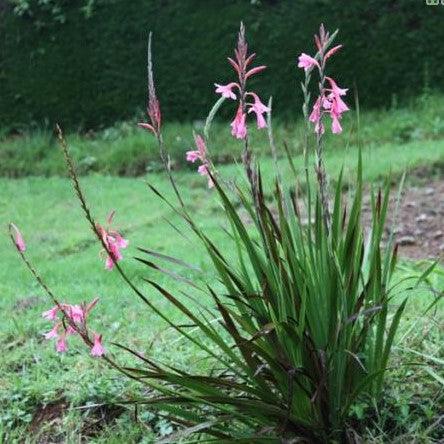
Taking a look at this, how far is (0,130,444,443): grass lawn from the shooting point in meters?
3.20

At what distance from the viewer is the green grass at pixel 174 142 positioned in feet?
35.6

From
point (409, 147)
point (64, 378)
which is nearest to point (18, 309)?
point (64, 378)

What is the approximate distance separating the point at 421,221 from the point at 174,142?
171 inches

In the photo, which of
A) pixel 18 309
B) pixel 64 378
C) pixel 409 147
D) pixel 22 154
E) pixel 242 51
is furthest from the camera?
pixel 22 154

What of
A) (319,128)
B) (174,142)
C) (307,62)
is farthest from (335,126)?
(174,142)

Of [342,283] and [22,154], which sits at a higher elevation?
[342,283]

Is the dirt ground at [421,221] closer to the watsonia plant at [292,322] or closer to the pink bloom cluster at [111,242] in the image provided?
the watsonia plant at [292,322]

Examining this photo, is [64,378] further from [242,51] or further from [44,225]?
[44,225]

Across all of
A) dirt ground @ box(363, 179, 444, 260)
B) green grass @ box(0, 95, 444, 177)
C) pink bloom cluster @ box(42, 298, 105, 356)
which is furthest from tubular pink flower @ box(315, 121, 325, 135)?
green grass @ box(0, 95, 444, 177)

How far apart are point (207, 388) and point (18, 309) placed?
9.29ft

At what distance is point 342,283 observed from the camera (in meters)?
2.76

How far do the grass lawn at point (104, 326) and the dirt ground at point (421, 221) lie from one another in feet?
1.36

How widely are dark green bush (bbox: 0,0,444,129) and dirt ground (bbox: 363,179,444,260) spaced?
10.8 feet

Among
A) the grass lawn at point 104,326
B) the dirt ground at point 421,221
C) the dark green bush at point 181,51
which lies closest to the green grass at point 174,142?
the dark green bush at point 181,51
